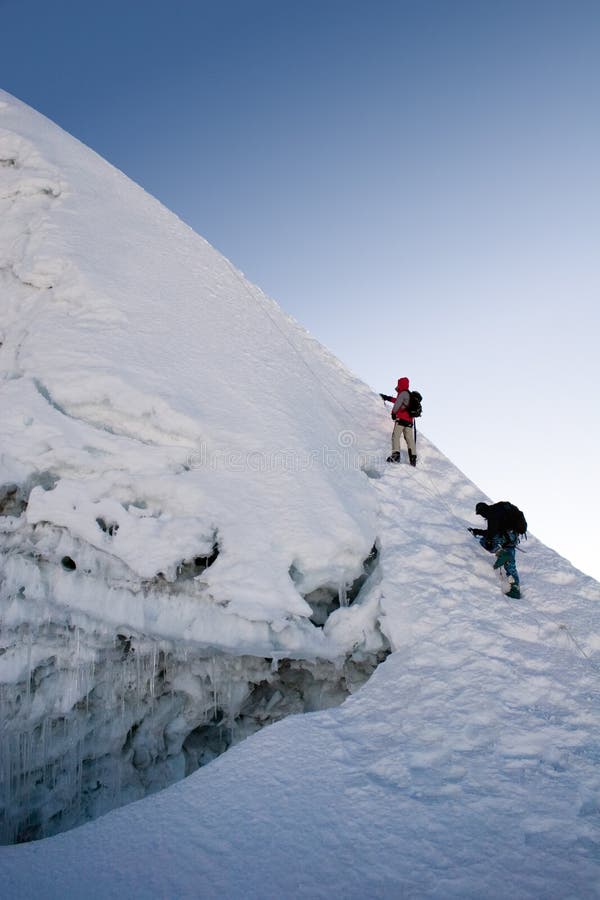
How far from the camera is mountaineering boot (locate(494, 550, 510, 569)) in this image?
646 centimetres

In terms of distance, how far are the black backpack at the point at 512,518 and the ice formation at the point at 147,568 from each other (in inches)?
68.7

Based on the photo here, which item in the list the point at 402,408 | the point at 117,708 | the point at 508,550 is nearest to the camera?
the point at 117,708

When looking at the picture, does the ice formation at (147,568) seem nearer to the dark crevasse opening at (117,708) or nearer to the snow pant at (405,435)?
the dark crevasse opening at (117,708)

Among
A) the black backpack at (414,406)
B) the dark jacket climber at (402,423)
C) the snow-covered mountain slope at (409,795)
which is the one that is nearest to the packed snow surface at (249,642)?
the snow-covered mountain slope at (409,795)

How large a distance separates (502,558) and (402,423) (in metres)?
3.31

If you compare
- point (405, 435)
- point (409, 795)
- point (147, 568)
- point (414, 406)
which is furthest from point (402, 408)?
point (409, 795)

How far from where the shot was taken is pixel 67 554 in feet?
18.1

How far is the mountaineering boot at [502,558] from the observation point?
6465 mm

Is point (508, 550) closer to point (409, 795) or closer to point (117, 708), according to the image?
point (409, 795)

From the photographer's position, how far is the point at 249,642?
5.44m

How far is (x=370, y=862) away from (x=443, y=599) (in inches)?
125

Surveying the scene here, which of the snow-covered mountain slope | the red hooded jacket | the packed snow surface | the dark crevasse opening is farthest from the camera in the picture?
the red hooded jacket

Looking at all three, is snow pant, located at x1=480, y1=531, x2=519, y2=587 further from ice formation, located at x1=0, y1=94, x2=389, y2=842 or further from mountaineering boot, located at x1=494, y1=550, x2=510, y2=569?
ice formation, located at x1=0, y1=94, x2=389, y2=842

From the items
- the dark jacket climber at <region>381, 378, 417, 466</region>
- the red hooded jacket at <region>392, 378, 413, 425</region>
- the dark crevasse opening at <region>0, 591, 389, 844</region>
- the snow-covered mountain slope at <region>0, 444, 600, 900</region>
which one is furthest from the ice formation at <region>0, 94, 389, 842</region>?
the red hooded jacket at <region>392, 378, 413, 425</region>
